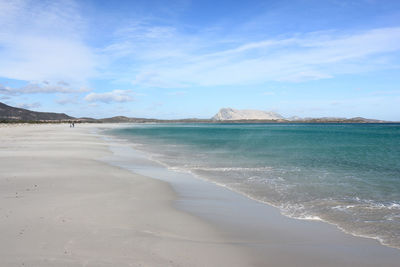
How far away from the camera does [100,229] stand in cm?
674

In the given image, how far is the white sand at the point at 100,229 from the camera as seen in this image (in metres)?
5.31

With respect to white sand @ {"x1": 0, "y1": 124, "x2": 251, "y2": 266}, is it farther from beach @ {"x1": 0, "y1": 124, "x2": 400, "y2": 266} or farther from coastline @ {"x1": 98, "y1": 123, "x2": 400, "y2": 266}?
coastline @ {"x1": 98, "y1": 123, "x2": 400, "y2": 266}

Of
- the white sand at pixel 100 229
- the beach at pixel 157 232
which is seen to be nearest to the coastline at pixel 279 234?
the beach at pixel 157 232

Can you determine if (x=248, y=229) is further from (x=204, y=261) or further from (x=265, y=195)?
(x=265, y=195)

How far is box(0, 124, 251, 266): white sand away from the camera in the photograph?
17.4 ft

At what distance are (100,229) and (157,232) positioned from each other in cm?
129

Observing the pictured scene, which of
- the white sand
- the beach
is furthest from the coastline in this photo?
the white sand

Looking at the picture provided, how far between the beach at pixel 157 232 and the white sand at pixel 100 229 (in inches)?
0.7

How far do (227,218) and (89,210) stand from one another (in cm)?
382

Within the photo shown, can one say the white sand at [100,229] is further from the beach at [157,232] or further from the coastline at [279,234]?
the coastline at [279,234]

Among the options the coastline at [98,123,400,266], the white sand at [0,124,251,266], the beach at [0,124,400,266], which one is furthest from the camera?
the coastline at [98,123,400,266]

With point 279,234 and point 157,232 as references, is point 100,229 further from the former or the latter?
point 279,234

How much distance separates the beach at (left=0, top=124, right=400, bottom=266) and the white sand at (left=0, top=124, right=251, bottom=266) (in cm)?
2

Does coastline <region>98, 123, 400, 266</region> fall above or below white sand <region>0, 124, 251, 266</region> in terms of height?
below
